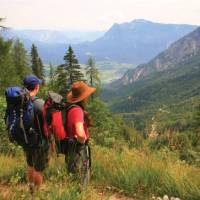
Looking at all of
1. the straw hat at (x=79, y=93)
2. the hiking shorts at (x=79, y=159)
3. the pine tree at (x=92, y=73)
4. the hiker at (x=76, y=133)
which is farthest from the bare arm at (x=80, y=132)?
the pine tree at (x=92, y=73)

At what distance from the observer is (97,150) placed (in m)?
7.41

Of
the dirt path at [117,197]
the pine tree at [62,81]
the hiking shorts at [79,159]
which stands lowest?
the pine tree at [62,81]

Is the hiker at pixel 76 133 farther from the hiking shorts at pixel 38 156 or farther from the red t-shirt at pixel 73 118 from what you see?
the hiking shorts at pixel 38 156

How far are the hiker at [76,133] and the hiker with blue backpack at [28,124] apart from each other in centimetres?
36

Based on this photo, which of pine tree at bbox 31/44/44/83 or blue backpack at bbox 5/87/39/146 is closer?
blue backpack at bbox 5/87/39/146

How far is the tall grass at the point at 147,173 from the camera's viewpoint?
5.55 metres

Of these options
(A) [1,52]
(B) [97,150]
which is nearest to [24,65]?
(A) [1,52]

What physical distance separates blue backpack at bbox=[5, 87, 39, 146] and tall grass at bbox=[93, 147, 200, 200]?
63.1 inches

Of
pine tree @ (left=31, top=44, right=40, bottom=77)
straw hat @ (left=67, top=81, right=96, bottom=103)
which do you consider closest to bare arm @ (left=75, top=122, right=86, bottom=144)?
straw hat @ (left=67, top=81, right=96, bottom=103)

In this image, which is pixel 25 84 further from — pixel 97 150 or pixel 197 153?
pixel 197 153

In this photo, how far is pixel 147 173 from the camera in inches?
238

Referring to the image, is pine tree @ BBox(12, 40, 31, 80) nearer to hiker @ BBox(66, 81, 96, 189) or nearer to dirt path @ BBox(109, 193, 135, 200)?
dirt path @ BBox(109, 193, 135, 200)

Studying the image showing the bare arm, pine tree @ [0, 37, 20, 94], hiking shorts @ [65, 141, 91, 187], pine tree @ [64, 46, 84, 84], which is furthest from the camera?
pine tree @ [64, 46, 84, 84]

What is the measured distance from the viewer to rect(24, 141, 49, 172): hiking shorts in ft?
18.0
